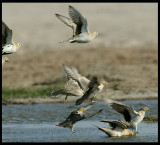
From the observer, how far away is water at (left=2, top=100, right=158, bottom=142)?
30.0 feet

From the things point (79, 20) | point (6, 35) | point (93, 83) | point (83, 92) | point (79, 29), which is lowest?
point (83, 92)

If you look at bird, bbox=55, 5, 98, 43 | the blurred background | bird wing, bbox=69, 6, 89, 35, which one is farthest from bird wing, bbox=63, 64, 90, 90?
the blurred background

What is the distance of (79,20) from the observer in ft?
32.8

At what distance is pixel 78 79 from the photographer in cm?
966

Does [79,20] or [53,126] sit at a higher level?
[79,20]

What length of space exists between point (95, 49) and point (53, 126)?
38.8 feet

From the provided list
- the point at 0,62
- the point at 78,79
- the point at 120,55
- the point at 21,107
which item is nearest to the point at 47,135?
the point at 78,79

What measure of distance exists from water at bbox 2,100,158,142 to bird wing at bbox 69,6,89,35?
205 cm

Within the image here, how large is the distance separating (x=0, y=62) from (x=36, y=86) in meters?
5.81

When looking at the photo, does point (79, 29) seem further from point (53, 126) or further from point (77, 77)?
point (53, 126)

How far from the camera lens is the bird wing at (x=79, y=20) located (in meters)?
9.87

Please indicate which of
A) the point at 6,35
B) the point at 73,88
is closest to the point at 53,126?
the point at 73,88

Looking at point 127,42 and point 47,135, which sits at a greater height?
point 127,42

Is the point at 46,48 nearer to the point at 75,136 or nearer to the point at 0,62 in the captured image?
the point at 0,62
